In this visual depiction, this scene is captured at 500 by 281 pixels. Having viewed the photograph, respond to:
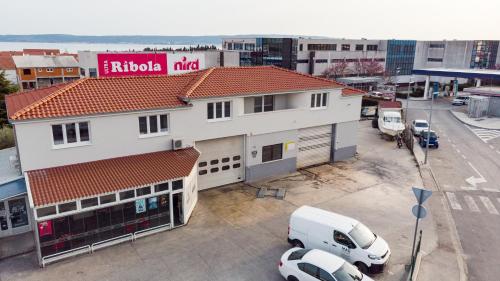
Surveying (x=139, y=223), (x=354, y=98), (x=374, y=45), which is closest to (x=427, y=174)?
(x=354, y=98)

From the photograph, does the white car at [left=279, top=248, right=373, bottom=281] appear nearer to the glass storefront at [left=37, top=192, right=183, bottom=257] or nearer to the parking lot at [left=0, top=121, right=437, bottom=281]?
the parking lot at [left=0, top=121, right=437, bottom=281]

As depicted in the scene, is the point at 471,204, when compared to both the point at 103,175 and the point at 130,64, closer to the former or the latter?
the point at 103,175

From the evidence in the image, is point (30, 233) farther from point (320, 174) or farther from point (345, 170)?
point (345, 170)

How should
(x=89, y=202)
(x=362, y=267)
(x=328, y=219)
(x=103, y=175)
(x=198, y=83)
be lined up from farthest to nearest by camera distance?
1. (x=198, y=83)
2. (x=103, y=175)
3. (x=328, y=219)
4. (x=89, y=202)
5. (x=362, y=267)

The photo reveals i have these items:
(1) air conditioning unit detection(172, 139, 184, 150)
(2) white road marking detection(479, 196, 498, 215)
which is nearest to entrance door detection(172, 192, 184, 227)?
(1) air conditioning unit detection(172, 139, 184, 150)

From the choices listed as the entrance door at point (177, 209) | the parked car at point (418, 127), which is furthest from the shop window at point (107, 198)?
the parked car at point (418, 127)

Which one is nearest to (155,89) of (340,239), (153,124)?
(153,124)
